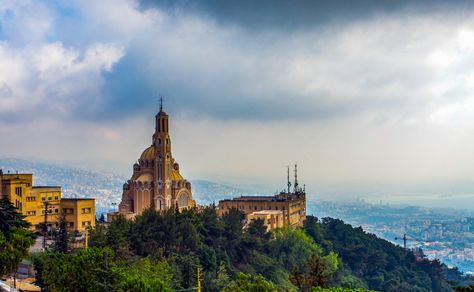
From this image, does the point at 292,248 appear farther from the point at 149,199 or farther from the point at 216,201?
the point at 216,201

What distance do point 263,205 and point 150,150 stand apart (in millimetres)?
14970

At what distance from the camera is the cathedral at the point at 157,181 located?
2515 inches

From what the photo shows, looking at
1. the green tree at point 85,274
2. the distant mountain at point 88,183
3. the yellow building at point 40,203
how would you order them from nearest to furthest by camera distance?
the green tree at point 85,274
the yellow building at point 40,203
the distant mountain at point 88,183

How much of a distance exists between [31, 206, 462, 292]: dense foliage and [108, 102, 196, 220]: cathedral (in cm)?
905

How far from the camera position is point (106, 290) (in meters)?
26.4

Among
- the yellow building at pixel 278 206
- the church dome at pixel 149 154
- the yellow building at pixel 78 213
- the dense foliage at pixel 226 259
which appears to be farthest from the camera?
the yellow building at pixel 278 206

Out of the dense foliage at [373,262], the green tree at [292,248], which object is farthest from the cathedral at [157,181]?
the dense foliage at [373,262]

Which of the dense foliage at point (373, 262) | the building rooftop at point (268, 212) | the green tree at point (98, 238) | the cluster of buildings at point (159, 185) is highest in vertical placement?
the cluster of buildings at point (159, 185)

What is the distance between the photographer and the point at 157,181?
64000 millimetres

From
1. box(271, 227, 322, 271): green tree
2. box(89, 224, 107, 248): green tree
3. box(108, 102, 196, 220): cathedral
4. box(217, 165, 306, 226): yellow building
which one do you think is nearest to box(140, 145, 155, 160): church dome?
box(108, 102, 196, 220): cathedral

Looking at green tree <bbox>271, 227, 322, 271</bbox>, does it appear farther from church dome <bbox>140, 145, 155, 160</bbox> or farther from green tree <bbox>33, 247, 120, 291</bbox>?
green tree <bbox>33, 247, 120, 291</bbox>

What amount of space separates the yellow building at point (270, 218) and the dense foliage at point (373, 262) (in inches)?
294

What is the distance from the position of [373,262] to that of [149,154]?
31357mm

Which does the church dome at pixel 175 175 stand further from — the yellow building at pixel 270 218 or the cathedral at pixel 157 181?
the yellow building at pixel 270 218
